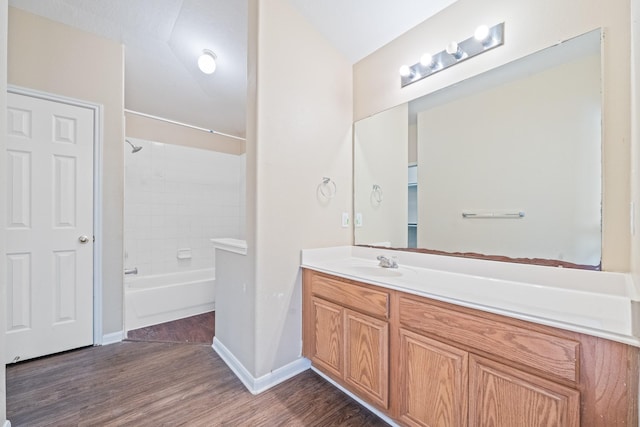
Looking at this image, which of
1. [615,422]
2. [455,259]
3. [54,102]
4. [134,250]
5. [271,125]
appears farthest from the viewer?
[134,250]

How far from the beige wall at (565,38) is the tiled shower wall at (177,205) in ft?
9.48

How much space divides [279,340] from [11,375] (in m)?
1.85

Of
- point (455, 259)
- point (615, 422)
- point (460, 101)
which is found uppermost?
point (460, 101)

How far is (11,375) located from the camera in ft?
5.78

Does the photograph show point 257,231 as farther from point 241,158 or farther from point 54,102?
point 241,158

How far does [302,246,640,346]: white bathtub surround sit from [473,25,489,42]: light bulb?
1.22 metres

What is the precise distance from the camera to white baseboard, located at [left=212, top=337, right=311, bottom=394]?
5.41ft

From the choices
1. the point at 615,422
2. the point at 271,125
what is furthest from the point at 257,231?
the point at 615,422

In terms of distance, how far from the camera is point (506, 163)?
1.38m

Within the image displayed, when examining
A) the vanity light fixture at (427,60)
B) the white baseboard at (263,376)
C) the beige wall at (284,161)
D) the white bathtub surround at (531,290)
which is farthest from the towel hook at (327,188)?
the white baseboard at (263,376)

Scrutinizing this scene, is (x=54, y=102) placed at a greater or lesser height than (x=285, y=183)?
greater

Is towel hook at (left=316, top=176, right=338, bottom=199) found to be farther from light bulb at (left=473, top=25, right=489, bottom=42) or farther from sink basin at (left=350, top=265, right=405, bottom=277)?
light bulb at (left=473, top=25, right=489, bottom=42)

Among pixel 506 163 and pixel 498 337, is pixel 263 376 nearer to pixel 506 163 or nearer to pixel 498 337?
pixel 498 337

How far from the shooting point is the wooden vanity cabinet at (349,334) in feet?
4.38
